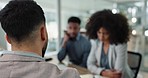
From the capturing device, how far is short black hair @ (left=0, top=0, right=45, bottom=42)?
2.36ft

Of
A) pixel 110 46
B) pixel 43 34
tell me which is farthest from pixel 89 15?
pixel 43 34

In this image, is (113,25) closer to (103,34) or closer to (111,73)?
(103,34)

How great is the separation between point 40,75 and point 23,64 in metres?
0.07

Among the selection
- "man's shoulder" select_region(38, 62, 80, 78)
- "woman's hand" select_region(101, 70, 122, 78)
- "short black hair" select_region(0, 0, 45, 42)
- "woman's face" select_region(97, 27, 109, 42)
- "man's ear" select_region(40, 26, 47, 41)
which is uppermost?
"short black hair" select_region(0, 0, 45, 42)

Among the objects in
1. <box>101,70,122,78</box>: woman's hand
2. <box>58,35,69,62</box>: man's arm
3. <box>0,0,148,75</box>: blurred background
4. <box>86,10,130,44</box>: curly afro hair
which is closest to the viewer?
<box>101,70,122,78</box>: woman's hand

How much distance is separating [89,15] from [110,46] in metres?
1.80

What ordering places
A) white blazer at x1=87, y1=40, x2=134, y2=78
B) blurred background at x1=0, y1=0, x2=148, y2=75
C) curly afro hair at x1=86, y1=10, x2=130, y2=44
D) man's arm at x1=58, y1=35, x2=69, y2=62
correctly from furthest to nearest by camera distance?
blurred background at x1=0, y1=0, x2=148, y2=75
man's arm at x1=58, y1=35, x2=69, y2=62
curly afro hair at x1=86, y1=10, x2=130, y2=44
white blazer at x1=87, y1=40, x2=134, y2=78

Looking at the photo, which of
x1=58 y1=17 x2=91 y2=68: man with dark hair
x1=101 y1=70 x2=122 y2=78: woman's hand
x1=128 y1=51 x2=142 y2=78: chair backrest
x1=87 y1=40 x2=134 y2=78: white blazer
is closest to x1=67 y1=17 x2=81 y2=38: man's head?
x1=58 y1=17 x2=91 y2=68: man with dark hair

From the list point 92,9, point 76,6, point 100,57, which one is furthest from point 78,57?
point 92,9

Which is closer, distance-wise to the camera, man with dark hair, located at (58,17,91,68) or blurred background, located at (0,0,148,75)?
man with dark hair, located at (58,17,91,68)

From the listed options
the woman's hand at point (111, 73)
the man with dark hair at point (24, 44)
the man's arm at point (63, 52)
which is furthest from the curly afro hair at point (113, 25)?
the man with dark hair at point (24, 44)

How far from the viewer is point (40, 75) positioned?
0.69 metres

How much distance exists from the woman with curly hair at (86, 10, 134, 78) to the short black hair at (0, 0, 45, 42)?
4.02 ft

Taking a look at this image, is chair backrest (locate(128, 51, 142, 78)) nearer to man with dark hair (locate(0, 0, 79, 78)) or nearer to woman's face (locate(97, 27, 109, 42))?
woman's face (locate(97, 27, 109, 42))
